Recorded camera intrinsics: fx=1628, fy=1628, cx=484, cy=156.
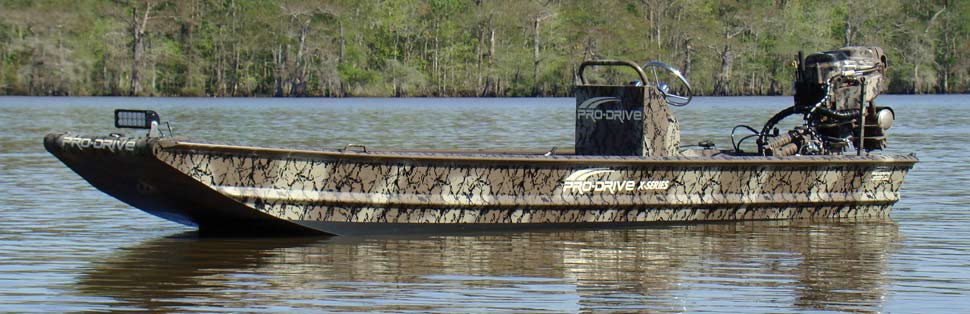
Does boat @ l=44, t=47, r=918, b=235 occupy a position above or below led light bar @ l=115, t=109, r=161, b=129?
below

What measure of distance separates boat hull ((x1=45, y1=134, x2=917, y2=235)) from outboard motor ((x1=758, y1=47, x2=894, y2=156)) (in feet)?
1.21

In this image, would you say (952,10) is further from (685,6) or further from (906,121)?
(906,121)

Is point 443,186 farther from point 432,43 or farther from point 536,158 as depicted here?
point 432,43

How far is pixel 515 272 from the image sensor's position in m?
11.5

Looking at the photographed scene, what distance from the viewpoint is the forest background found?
89750 millimetres

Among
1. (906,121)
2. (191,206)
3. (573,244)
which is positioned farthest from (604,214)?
(906,121)

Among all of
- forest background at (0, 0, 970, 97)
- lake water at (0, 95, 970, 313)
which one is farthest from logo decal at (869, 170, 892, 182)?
forest background at (0, 0, 970, 97)

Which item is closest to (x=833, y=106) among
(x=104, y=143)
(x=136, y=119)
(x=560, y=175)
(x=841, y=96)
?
(x=841, y=96)

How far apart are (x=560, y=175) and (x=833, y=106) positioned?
11.2 feet

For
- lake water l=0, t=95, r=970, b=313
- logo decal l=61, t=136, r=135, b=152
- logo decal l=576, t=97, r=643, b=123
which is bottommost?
lake water l=0, t=95, r=970, b=313

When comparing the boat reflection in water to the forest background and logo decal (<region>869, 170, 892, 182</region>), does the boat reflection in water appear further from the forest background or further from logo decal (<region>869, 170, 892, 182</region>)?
the forest background

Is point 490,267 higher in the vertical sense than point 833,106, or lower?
lower

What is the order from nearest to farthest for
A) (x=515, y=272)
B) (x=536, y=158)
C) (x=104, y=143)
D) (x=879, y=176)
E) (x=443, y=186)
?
(x=515, y=272)
(x=104, y=143)
(x=443, y=186)
(x=536, y=158)
(x=879, y=176)

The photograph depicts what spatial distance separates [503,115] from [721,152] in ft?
127
